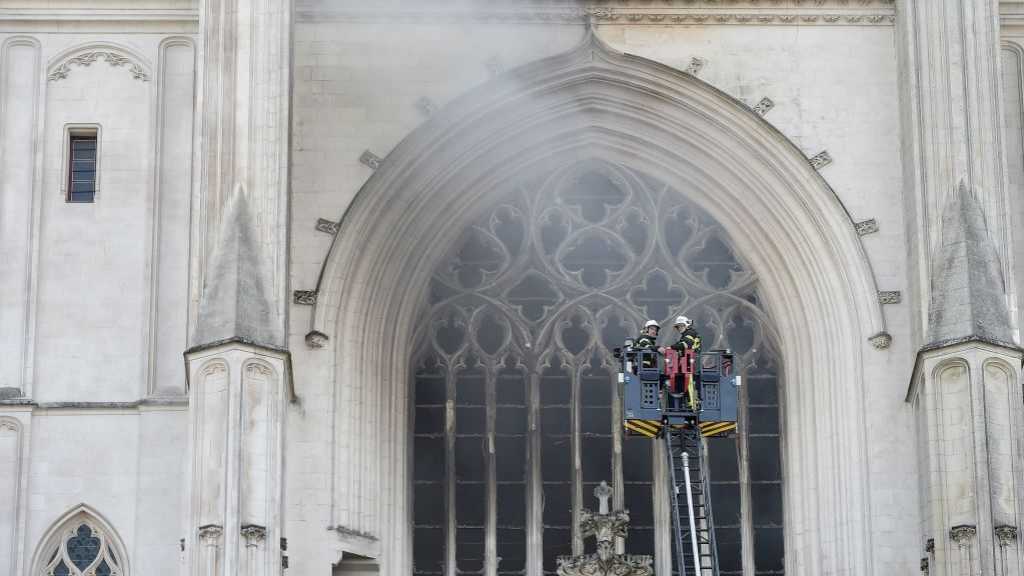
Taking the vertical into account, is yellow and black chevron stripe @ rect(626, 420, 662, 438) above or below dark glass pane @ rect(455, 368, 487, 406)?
below

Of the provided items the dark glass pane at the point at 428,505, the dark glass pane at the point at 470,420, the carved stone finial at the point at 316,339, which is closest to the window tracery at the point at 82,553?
the carved stone finial at the point at 316,339

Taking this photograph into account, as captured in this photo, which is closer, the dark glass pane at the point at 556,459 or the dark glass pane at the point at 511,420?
the dark glass pane at the point at 556,459

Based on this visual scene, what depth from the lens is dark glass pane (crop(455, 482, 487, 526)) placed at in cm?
3684

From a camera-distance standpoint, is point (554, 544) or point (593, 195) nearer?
point (554, 544)

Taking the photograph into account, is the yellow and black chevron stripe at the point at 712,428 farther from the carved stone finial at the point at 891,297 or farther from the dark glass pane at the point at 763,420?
the carved stone finial at the point at 891,297

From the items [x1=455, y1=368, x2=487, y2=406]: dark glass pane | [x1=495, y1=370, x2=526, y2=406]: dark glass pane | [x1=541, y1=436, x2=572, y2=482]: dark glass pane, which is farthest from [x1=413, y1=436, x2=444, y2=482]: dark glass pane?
[x1=541, y1=436, x2=572, y2=482]: dark glass pane

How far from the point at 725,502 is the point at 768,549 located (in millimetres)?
753

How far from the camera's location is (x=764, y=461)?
122 ft

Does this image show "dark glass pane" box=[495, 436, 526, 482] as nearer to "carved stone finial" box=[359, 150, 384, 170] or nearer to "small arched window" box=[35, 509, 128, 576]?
"carved stone finial" box=[359, 150, 384, 170]

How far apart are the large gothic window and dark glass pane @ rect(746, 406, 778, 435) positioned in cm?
3

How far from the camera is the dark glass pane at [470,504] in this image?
121 ft

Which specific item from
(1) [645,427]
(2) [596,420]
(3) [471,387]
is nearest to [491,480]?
(3) [471,387]

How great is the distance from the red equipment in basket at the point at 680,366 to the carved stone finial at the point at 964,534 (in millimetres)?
3234

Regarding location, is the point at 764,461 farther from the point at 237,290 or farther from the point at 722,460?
the point at 237,290
